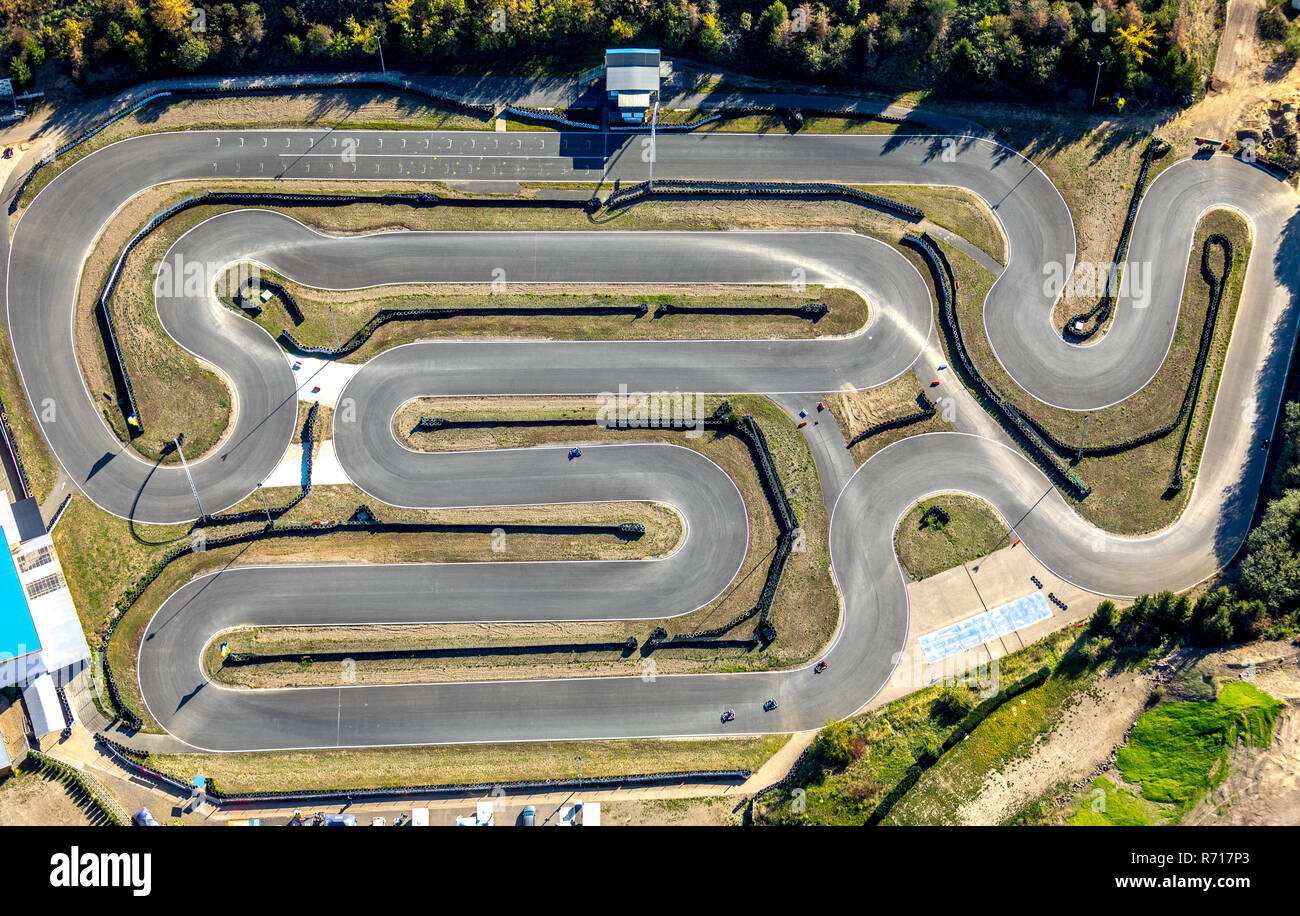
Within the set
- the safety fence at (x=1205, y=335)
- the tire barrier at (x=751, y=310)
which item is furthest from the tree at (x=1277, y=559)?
the tire barrier at (x=751, y=310)

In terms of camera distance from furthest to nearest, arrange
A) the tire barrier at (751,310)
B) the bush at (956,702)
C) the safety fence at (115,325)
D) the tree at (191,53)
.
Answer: the tree at (191,53)
the tire barrier at (751,310)
the safety fence at (115,325)
the bush at (956,702)

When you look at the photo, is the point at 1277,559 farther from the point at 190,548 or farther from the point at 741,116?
the point at 190,548

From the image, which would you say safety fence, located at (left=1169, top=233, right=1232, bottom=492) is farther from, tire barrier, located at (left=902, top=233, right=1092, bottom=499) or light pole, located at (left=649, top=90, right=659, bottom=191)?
light pole, located at (left=649, top=90, right=659, bottom=191)

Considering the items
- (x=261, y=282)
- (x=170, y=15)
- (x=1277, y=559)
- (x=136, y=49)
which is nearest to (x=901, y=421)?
(x=1277, y=559)

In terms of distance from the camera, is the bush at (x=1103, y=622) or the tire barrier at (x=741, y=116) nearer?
the bush at (x=1103, y=622)

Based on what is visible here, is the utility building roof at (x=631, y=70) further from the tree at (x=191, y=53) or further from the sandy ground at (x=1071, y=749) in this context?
the sandy ground at (x=1071, y=749)

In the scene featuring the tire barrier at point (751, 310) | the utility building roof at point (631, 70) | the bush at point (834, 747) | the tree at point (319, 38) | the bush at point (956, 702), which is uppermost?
the tree at point (319, 38)

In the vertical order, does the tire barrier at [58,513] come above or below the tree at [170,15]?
below

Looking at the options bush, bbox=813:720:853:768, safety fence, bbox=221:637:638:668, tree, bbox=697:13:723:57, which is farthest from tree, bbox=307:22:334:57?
bush, bbox=813:720:853:768
